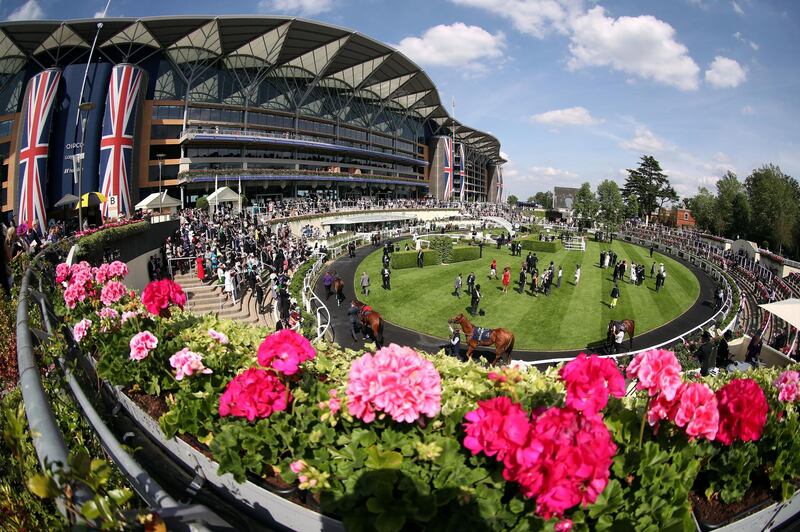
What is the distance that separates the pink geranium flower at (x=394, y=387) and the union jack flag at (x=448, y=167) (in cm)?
9172

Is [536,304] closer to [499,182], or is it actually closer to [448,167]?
[448,167]

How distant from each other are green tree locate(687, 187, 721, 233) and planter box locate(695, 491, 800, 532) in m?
75.7

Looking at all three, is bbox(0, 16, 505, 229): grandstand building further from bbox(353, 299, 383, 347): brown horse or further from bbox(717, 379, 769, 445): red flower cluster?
bbox(717, 379, 769, 445): red flower cluster

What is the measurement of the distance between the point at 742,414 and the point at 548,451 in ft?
7.09

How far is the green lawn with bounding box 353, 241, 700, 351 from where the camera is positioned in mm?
17453

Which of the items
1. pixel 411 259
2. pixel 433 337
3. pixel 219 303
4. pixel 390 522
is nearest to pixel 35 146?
pixel 219 303

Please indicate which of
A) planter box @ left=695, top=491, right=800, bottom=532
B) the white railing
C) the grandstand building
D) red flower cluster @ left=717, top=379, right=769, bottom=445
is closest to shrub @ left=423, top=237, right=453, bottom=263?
the white railing

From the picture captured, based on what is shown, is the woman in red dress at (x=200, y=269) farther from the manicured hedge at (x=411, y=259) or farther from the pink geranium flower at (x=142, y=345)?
the pink geranium flower at (x=142, y=345)

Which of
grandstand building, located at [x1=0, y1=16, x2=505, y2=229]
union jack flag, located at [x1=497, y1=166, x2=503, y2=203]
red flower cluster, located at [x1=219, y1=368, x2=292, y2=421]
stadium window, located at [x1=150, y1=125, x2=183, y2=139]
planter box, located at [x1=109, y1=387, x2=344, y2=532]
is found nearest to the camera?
planter box, located at [x1=109, y1=387, x2=344, y2=532]

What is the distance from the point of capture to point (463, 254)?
3050 centimetres

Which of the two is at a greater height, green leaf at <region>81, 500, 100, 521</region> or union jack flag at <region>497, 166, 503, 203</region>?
union jack flag at <region>497, 166, 503, 203</region>

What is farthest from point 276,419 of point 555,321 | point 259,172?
point 259,172

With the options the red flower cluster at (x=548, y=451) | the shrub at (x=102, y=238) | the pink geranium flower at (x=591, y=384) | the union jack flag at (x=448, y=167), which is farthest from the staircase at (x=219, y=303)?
the union jack flag at (x=448, y=167)

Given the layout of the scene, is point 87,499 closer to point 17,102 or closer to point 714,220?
point 17,102
